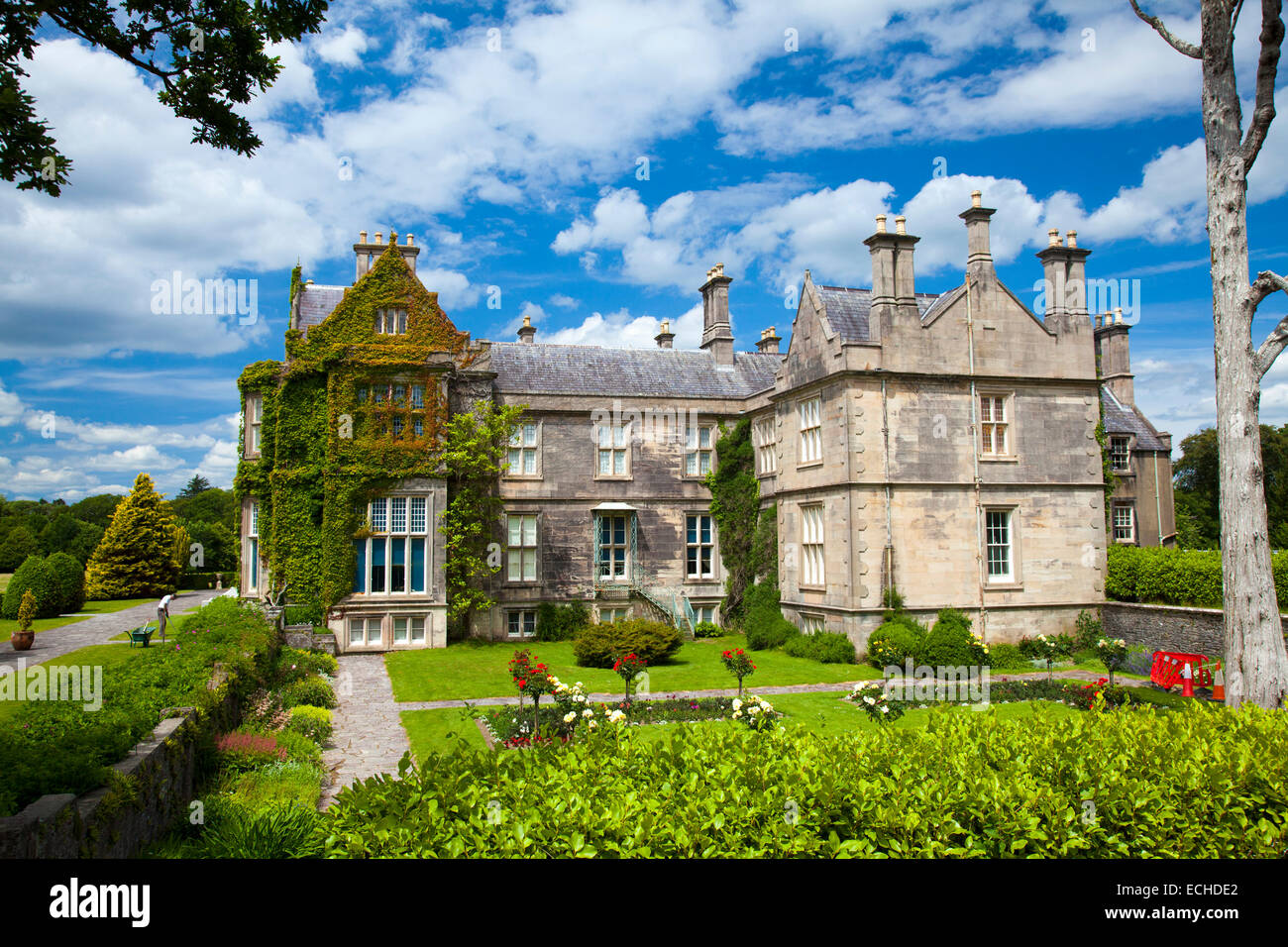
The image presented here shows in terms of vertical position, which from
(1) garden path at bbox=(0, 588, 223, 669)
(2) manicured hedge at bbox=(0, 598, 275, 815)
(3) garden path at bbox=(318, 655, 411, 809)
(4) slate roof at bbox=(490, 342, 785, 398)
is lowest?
(3) garden path at bbox=(318, 655, 411, 809)

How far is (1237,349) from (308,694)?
1770 centimetres

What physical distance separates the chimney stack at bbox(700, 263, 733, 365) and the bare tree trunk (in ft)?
70.0

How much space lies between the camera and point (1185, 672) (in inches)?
704

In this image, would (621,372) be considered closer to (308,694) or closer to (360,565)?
(360,565)

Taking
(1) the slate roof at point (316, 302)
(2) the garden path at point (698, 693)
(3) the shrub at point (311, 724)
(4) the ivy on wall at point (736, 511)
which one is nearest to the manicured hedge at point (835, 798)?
(3) the shrub at point (311, 724)

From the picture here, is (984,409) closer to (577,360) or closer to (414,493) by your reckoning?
(577,360)

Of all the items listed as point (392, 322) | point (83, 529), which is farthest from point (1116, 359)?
point (83, 529)

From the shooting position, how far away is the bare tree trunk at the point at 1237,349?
40.3 feet

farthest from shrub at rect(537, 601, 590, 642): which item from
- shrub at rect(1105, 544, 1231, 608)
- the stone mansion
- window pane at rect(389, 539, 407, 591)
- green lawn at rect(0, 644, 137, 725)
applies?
shrub at rect(1105, 544, 1231, 608)

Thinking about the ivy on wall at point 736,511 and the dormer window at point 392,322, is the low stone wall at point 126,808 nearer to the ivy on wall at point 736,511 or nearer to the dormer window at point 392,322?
the dormer window at point 392,322

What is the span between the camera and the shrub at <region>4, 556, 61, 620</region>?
29406 millimetres

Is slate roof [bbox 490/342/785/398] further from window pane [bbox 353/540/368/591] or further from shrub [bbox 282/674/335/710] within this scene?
shrub [bbox 282/674/335/710]

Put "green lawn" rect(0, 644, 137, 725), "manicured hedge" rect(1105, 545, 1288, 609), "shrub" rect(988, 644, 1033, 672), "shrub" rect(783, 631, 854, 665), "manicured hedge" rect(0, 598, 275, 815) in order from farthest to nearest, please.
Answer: "shrub" rect(783, 631, 854, 665) < "shrub" rect(988, 644, 1033, 672) < "manicured hedge" rect(1105, 545, 1288, 609) < "green lawn" rect(0, 644, 137, 725) < "manicured hedge" rect(0, 598, 275, 815)
